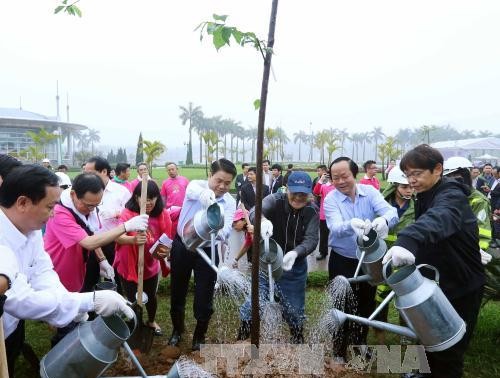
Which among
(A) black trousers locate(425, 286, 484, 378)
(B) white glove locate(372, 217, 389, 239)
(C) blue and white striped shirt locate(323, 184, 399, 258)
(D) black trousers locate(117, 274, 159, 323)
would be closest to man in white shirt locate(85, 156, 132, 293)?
(D) black trousers locate(117, 274, 159, 323)

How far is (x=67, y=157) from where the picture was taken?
190 ft

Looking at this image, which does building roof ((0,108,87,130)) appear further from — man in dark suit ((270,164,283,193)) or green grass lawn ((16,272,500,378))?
green grass lawn ((16,272,500,378))

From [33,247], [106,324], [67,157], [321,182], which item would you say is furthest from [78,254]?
[67,157]

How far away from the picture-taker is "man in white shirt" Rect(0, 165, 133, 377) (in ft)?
6.09

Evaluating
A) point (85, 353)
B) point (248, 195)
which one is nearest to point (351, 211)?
point (85, 353)

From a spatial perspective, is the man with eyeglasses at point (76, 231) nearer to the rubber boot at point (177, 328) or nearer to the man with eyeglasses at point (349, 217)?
the rubber boot at point (177, 328)

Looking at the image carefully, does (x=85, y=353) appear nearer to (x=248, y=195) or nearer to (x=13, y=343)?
(x=13, y=343)

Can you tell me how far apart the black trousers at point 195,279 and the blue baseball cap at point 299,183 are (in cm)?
98

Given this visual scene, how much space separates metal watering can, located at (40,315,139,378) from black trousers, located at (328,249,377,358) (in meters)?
1.95

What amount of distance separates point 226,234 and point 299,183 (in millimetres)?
869

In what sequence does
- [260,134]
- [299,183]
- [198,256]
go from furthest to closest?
[198,256] → [299,183] → [260,134]

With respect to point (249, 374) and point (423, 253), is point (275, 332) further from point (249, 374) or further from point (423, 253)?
point (423, 253)

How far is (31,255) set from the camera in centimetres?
206

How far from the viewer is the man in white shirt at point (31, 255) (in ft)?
6.09
